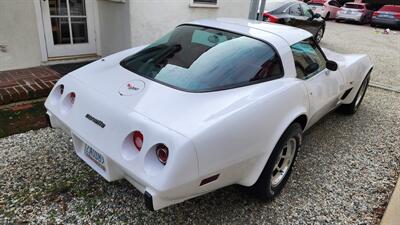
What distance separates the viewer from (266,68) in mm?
2543

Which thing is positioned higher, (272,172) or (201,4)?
(201,4)

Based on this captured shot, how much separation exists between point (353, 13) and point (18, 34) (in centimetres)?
1946

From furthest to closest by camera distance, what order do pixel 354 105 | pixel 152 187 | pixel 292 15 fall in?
pixel 292 15, pixel 354 105, pixel 152 187

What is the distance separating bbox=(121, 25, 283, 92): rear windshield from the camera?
2336 millimetres

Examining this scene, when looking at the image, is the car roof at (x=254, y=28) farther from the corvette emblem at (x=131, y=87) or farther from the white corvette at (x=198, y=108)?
the corvette emblem at (x=131, y=87)

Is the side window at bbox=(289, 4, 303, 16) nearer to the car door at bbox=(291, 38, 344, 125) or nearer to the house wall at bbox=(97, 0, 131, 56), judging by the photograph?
the house wall at bbox=(97, 0, 131, 56)

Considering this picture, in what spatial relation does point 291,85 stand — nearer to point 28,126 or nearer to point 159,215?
point 159,215

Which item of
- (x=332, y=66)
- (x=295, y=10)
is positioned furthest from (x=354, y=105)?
(x=295, y=10)

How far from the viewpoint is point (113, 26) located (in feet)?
18.3

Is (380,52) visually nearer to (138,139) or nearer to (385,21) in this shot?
(385,21)

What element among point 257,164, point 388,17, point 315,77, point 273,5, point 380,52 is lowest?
point 380,52

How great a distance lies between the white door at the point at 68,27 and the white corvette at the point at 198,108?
10.0 ft

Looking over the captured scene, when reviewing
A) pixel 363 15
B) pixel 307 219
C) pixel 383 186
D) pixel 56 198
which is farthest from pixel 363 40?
pixel 56 198

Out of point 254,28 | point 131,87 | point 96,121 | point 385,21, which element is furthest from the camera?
point 385,21
